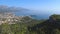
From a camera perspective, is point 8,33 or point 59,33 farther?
point 59,33

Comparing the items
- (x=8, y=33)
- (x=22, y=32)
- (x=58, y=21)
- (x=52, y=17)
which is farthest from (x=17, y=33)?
(x=52, y=17)

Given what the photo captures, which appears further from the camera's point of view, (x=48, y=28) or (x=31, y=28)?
(x=31, y=28)

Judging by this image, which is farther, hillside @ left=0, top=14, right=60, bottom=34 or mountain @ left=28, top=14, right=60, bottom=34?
mountain @ left=28, top=14, right=60, bottom=34

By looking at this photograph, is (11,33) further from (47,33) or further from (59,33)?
(47,33)

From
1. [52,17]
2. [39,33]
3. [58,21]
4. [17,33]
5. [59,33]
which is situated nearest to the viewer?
[17,33]

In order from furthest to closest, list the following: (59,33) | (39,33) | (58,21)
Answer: (58,21)
(39,33)
(59,33)

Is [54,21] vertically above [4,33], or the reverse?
[4,33]

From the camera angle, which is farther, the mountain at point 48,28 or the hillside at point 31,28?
the mountain at point 48,28

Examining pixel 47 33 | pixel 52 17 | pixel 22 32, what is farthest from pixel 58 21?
pixel 22 32

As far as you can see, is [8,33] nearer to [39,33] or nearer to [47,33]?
[39,33]

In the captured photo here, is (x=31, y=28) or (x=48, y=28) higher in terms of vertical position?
(x=48, y=28)
